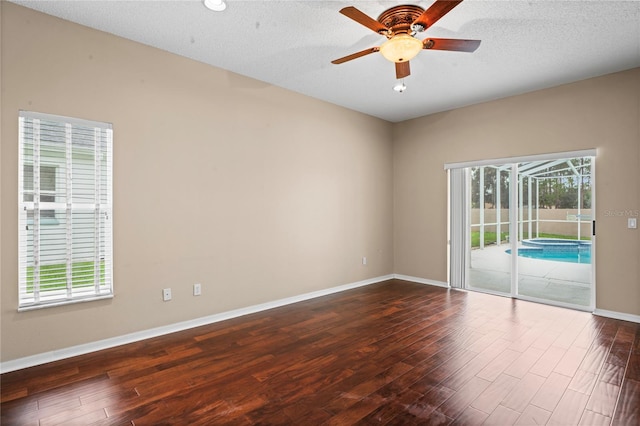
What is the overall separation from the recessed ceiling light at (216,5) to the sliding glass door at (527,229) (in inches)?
163

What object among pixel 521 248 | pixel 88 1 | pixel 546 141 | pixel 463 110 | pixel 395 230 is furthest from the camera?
pixel 395 230

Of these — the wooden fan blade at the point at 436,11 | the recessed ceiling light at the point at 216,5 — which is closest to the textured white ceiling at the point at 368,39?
the recessed ceiling light at the point at 216,5

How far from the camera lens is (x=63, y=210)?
2.87 meters

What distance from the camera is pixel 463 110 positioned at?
5242 mm

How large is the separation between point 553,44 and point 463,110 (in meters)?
2.03

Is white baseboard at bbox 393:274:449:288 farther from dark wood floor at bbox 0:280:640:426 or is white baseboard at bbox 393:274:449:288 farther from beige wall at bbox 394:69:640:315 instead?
dark wood floor at bbox 0:280:640:426

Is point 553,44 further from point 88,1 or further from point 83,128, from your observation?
point 83,128

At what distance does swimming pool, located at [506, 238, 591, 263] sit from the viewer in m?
4.28

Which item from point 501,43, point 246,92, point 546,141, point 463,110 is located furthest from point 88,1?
point 546,141

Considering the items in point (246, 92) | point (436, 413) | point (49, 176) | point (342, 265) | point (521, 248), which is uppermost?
point (246, 92)

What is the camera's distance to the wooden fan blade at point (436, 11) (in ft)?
6.78

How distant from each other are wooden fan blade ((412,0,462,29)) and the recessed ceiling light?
1.49 metres

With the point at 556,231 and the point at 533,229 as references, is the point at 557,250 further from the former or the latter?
the point at 533,229

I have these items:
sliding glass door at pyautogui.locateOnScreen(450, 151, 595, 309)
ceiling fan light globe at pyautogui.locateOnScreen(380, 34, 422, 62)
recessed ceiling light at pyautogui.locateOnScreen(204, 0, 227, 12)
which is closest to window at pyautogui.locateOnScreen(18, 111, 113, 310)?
recessed ceiling light at pyautogui.locateOnScreen(204, 0, 227, 12)
